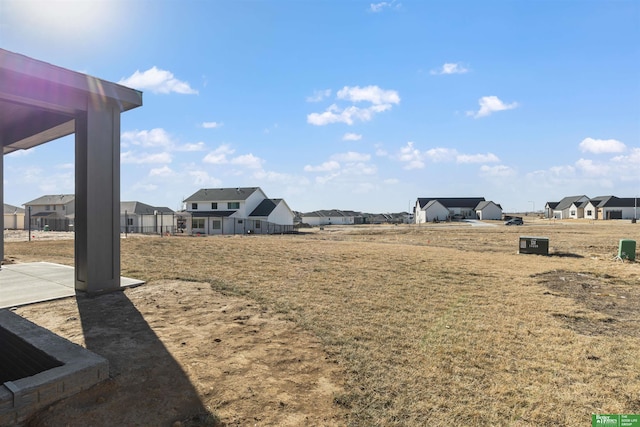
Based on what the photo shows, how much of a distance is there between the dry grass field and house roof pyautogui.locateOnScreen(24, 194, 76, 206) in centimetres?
6205

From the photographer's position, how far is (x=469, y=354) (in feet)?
14.5

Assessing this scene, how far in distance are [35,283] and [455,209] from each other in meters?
88.2

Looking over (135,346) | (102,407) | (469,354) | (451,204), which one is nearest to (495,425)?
(469,354)

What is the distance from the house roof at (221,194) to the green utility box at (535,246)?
1379 inches

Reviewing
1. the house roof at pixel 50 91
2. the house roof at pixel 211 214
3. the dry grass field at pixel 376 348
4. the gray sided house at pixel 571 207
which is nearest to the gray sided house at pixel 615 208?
the gray sided house at pixel 571 207

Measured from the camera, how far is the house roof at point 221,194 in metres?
46.4

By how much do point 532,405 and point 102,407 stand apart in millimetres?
3873

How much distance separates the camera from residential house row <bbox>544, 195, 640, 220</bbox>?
73.1 m

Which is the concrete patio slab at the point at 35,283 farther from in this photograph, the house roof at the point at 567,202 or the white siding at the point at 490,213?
the house roof at the point at 567,202

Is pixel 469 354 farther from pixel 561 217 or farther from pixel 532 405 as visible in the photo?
pixel 561 217

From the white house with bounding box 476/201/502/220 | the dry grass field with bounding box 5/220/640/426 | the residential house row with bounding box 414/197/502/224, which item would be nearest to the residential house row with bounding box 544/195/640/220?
the residential house row with bounding box 414/197/502/224

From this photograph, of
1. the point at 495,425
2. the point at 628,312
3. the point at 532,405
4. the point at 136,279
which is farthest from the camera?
the point at 136,279

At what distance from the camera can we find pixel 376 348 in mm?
4516

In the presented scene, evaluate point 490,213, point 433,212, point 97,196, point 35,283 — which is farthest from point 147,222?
point 490,213
